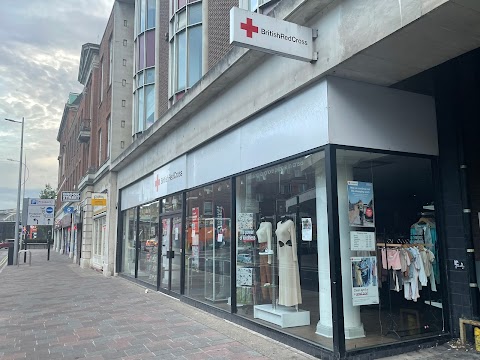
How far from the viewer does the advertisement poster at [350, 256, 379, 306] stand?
18.3 feet

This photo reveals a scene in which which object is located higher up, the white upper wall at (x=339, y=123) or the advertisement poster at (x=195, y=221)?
the white upper wall at (x=339, y=123)

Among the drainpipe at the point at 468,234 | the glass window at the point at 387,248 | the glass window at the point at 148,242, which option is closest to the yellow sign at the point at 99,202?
the glass window at the point at 148,242

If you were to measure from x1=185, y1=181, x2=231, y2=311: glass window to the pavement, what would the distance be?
49 cm

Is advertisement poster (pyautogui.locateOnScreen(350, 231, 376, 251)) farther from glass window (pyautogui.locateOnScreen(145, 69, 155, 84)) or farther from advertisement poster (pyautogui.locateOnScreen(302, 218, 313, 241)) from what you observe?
glass window (pyautogui.locateOnScreen(145, 69, 155, 84))

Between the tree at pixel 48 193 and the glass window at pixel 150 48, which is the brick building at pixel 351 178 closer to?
the glass window at pixel 150 48

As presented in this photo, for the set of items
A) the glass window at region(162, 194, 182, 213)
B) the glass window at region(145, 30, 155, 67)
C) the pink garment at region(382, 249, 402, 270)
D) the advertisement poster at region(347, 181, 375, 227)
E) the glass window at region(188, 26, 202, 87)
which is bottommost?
the pink garment at region(382, 249, 402, 270)

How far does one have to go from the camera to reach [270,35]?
5.18 m

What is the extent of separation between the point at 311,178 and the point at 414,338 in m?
2.66

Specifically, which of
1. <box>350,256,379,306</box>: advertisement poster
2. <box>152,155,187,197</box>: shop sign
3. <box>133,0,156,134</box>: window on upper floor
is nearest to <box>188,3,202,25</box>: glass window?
<box>152,155,187,197</box>: shop sign

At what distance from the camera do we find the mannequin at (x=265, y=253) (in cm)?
741

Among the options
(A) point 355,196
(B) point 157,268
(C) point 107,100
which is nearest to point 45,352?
(A) point 355,196

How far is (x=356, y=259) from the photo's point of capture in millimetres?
5664

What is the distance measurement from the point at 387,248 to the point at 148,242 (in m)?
9.49

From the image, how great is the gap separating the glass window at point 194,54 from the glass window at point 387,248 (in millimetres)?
6166
